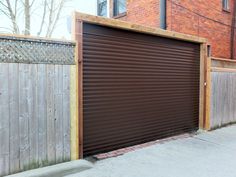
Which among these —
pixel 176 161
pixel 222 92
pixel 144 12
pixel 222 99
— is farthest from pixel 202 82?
pixel 176 161

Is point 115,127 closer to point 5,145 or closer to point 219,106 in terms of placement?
point 5,145

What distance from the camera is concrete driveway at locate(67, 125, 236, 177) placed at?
5.06 m

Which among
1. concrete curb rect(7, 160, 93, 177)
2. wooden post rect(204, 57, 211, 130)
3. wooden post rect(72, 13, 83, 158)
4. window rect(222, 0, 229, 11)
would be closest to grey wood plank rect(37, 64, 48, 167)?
concrete curb rect(7, 160, 93, 177)

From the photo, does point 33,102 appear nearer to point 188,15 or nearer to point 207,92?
point 207,92

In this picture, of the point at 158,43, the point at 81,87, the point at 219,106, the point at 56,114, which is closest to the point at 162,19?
the point at 158,43

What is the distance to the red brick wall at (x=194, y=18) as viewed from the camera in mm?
9422

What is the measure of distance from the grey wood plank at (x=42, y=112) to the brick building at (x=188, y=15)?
5302 millimetres

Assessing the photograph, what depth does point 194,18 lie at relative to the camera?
33.2 ft

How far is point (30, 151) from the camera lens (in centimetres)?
475

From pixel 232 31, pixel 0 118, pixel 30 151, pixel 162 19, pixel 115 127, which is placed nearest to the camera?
pixel 0 118

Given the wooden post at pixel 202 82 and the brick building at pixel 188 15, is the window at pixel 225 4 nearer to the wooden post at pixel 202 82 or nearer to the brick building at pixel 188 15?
the brick building at pixel 188 15

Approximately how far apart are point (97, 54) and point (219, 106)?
17.2 feet

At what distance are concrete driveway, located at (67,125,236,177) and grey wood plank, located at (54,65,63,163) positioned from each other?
57 cm

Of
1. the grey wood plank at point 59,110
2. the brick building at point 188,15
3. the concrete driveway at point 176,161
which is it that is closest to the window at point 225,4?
the brick building at point 188,15
